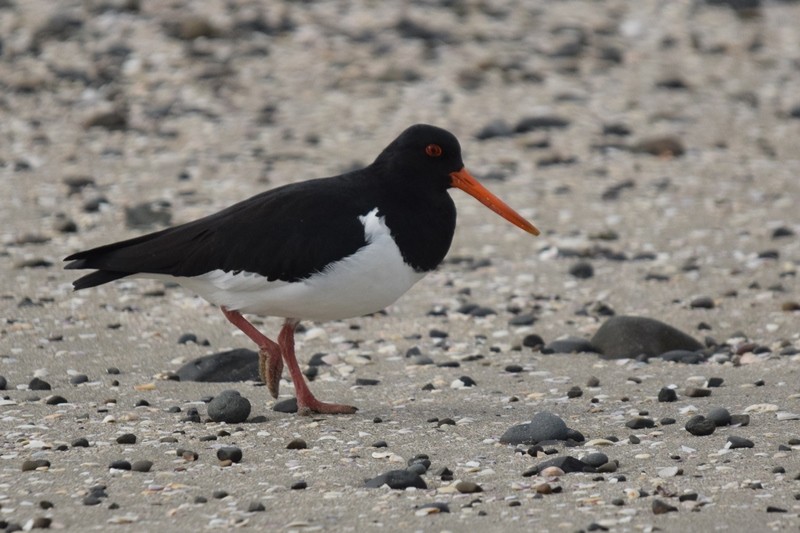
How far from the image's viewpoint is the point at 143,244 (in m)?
6.36

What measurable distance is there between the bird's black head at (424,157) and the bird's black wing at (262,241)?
0.26 meters

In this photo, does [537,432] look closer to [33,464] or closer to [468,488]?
[468,488]

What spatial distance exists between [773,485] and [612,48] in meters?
11.3

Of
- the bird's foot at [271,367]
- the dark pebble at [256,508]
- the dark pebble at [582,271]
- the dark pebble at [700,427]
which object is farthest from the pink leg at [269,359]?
the dark pebble at [582,271]

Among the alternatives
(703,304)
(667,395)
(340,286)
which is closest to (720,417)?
(667,395)

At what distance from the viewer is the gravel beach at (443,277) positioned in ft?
16.4

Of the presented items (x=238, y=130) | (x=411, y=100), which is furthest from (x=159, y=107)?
(x=411, y=100)

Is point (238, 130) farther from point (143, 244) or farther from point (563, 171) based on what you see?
point (143, 244)

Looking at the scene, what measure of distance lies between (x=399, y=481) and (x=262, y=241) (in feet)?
5.42

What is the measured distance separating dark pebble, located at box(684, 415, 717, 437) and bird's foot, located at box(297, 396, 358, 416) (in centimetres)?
165

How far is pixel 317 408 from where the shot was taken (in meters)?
6.26

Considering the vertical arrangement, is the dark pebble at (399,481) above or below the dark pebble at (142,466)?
below

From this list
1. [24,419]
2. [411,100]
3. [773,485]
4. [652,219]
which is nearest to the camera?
[773,485]

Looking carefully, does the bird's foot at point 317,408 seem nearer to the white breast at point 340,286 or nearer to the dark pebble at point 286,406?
the dark pebble at point 286,406
